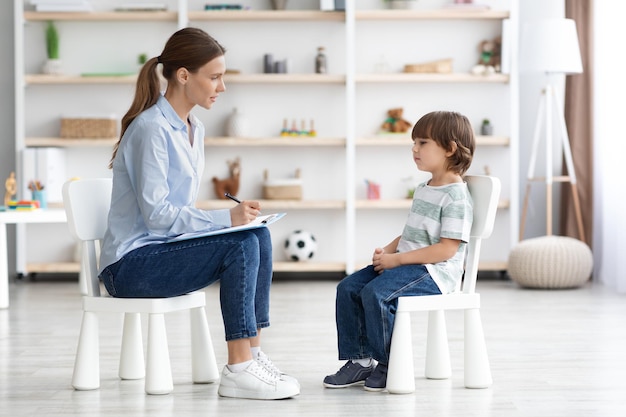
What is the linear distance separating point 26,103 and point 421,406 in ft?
13.5

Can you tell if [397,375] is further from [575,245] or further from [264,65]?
[264,65]

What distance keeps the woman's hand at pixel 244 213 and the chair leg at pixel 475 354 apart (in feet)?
2.11

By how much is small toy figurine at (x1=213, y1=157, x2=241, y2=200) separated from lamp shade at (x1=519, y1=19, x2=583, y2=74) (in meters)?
1.76

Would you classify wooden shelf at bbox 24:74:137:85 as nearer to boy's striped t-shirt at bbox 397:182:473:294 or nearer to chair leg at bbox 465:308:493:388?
boy's striped t-shirt at bbox 397:182:473:294

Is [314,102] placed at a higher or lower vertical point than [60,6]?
lower

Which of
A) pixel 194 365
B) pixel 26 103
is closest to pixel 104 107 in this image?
pixel 26 103

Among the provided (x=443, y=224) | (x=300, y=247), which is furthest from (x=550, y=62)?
(x=443, y=224)

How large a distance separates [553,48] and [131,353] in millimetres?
3395

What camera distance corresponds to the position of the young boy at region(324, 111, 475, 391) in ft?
8.70

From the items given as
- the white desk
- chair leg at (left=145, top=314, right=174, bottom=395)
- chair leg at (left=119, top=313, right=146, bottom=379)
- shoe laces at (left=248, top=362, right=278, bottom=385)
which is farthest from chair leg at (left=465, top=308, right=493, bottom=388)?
the white desk

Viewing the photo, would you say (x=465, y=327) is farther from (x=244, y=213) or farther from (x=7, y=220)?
(x=7, y=220)

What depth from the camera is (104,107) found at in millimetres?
5938

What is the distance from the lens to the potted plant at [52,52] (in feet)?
18.9

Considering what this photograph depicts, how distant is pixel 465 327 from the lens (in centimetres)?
271
